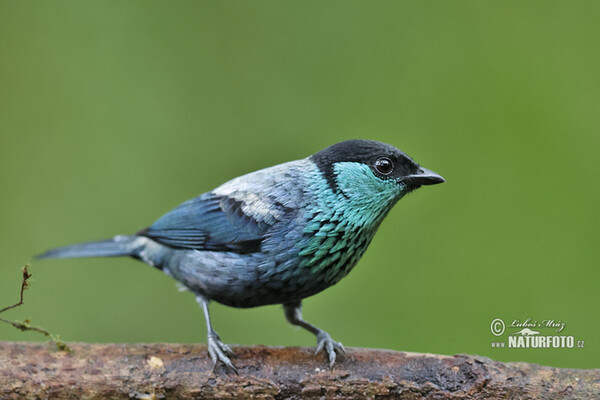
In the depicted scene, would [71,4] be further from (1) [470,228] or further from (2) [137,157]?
(1) [470,228]

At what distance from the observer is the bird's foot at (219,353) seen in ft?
13.1

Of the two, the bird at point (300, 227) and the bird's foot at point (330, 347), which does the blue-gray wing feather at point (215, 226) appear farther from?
the bird's foot at point (330, 347)

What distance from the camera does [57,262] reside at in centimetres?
657

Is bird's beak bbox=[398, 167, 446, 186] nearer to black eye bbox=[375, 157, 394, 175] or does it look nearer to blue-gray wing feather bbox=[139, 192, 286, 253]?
black eye bbox=[375, 157, 394, 175]

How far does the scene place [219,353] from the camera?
13.3ft

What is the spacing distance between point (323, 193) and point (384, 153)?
1.37 feet

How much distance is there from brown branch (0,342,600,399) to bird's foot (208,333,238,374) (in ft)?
0.15

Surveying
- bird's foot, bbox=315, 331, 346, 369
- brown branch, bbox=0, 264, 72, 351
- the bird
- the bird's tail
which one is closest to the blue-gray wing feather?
the bird

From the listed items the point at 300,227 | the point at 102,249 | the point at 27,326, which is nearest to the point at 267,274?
the point at 300,227

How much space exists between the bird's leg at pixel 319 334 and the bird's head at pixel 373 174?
0.84 m

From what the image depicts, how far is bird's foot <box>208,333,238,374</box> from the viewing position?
13.1 ft

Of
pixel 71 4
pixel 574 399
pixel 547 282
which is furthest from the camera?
pixel 71 4

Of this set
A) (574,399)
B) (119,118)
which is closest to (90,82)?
(119,118)

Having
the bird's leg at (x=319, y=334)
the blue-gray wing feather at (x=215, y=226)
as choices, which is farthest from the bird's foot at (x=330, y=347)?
the blue-gray wing feather at (x=215, y=226)
